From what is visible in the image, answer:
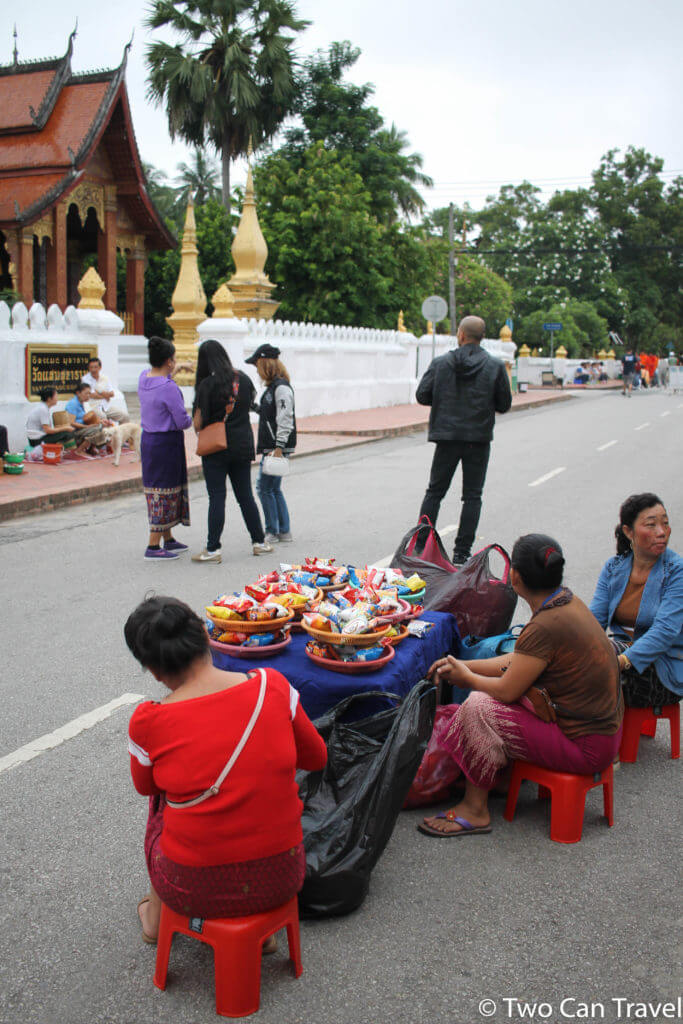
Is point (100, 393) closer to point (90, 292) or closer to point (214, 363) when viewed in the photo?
point (90, 292)

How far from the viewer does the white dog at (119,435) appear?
45.3ft

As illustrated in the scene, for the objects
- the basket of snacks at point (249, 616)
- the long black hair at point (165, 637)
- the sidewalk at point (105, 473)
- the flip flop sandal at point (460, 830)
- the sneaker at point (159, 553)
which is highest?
the long black hair at point (165, 637)

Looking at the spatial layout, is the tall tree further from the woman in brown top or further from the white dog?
the woman in brown top

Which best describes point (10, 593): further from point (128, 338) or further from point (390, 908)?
point (128, 338)

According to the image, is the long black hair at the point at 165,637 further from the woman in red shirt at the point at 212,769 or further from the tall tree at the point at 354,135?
the tall tree at the point at 354,135

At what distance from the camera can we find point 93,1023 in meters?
2.56

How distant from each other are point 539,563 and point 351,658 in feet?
2.76

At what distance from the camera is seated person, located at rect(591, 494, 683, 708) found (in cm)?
409

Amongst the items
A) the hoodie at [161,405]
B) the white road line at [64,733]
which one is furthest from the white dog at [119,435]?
the white road line at [64,733]

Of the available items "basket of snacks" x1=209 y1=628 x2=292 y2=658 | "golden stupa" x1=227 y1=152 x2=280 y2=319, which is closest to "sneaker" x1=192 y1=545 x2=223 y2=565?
"basket of snacks" x1=209 y1=628 x2=292 y2=658

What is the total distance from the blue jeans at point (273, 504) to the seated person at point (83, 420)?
6.12 m

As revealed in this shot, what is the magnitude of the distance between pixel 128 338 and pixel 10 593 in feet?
66.6

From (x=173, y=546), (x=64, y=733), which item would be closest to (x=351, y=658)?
(x=64, y=733)

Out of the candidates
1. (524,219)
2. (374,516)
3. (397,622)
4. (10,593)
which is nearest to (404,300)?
(374,516)
